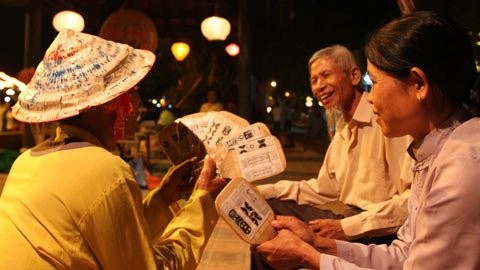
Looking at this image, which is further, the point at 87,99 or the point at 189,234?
the point at 189,234

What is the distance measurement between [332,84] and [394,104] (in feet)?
5.55

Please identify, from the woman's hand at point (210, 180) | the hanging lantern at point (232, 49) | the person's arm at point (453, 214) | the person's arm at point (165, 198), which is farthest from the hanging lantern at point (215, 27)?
the person's arm at point (453, 214)

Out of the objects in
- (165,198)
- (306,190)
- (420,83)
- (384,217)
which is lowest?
(306,190)

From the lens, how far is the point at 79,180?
164cm

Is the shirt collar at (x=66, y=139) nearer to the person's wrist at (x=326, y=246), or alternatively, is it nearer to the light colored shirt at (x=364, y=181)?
the person's wrist at (x=326, y=246)

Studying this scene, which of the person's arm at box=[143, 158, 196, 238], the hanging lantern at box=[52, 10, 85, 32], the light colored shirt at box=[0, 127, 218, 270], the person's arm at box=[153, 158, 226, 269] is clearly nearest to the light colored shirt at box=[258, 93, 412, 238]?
the person's arm at box=[143, 158, 196, 238]

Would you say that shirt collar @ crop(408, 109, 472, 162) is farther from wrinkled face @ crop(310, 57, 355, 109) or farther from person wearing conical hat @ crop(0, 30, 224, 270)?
wrinkled face @ crop(310, 57, 355, 109)

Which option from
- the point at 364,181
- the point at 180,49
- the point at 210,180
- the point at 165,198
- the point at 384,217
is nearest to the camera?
the point at 210,180

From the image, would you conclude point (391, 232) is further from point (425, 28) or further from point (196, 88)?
point (196, 88)

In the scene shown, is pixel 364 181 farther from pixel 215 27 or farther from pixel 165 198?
pixel 215 27

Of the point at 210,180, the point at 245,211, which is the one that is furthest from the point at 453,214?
the point at 210,180

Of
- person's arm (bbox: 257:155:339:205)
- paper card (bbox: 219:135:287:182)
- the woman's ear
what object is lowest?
person's arm (bbox: 257:155:339:205)

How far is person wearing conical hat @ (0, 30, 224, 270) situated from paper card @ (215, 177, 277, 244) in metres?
0.25

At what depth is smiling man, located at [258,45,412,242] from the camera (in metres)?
2.70
